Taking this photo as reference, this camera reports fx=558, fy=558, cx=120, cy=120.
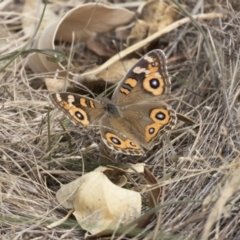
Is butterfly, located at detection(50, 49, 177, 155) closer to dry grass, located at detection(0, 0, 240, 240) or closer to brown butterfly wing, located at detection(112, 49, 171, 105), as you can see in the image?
brown butterfly wing, located at detection(112, 49, 171, 105)

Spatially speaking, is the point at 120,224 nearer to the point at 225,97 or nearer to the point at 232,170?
the point at 232,170

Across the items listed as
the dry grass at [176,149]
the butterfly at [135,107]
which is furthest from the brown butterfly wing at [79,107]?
the dry grass at [176,149]

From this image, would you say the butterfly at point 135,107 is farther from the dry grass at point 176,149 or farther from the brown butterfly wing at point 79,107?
the dry grass at point 176,149

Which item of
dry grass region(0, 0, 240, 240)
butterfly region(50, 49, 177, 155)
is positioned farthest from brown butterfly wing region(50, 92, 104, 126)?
dry grass region(0, 0, 240, 240)

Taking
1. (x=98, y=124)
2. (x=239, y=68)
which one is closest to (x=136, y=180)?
(x=98, y=124)

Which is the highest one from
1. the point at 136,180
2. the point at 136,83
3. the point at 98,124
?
the point at 136,83

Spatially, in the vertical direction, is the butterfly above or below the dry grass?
above
